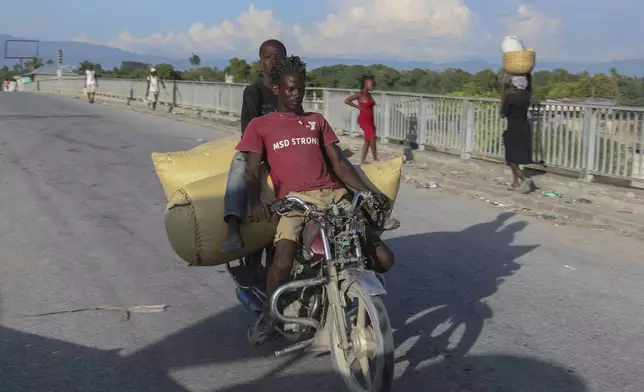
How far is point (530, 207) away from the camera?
1002 cm

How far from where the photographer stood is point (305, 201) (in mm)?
4125

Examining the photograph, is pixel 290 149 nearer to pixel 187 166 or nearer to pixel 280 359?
pixel 187 166

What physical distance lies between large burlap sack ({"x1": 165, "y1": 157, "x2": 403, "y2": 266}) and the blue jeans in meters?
0.11

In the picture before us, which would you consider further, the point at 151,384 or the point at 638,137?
the point at 638,137

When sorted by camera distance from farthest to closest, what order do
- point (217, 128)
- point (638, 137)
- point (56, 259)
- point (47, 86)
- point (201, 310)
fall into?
1. point (47, 86)
2. point (217, 128)
3. point (638, 137)
4. point (56, 259)
5. point (201, 310)

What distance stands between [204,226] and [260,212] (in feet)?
1.56

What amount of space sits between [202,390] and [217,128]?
61.9ft

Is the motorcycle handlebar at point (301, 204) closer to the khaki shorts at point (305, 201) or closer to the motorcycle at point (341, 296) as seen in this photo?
the motorcycle at point (341, 296)

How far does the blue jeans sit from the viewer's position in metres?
4.29

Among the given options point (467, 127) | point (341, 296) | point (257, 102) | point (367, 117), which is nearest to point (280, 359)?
point (341, 296)

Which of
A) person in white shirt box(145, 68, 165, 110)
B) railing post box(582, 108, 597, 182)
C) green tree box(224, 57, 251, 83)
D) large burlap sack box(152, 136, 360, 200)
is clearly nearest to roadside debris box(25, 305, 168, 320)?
large burlap sack box(152, 136, 360, 200)

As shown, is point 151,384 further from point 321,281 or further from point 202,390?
point 321,281

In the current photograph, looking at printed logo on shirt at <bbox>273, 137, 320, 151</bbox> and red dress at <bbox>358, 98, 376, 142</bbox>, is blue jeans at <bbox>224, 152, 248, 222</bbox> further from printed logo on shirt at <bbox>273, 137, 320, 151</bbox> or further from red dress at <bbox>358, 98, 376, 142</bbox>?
red dress at <bbox>358, 98, 376, 142</bbox>

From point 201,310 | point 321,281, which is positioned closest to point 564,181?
point 201,310
